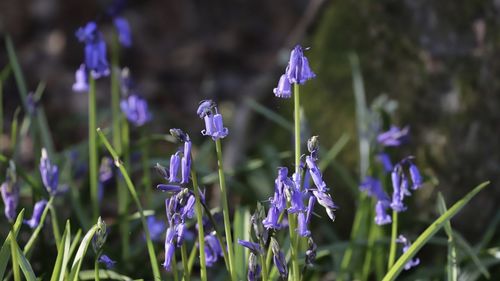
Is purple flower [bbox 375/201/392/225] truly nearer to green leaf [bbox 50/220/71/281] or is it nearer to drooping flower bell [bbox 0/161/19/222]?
green leaf [bbox 50/220/71/281]

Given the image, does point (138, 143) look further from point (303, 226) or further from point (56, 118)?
point (56, 118)

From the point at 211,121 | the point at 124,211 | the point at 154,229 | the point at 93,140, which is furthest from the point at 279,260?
the point at 124,211

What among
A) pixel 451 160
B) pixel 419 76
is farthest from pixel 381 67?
pixel 451 160

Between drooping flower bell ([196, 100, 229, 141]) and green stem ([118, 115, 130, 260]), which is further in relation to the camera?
green stem ([118, 115, 130, 260])

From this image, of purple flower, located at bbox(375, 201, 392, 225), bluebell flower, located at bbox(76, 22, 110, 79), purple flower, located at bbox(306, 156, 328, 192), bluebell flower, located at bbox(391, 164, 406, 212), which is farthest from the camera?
bluebell flower, located at bbox(76, 22, 110, 79)

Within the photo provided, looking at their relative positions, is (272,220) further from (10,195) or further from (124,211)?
(124,211)

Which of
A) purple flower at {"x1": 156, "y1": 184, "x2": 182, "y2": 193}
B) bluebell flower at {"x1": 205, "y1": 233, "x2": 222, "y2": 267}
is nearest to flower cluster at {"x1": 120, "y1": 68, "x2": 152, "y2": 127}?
bluebell flower at {"x1": 205, "y1": 233, "x2": 222, "y2": 267}
